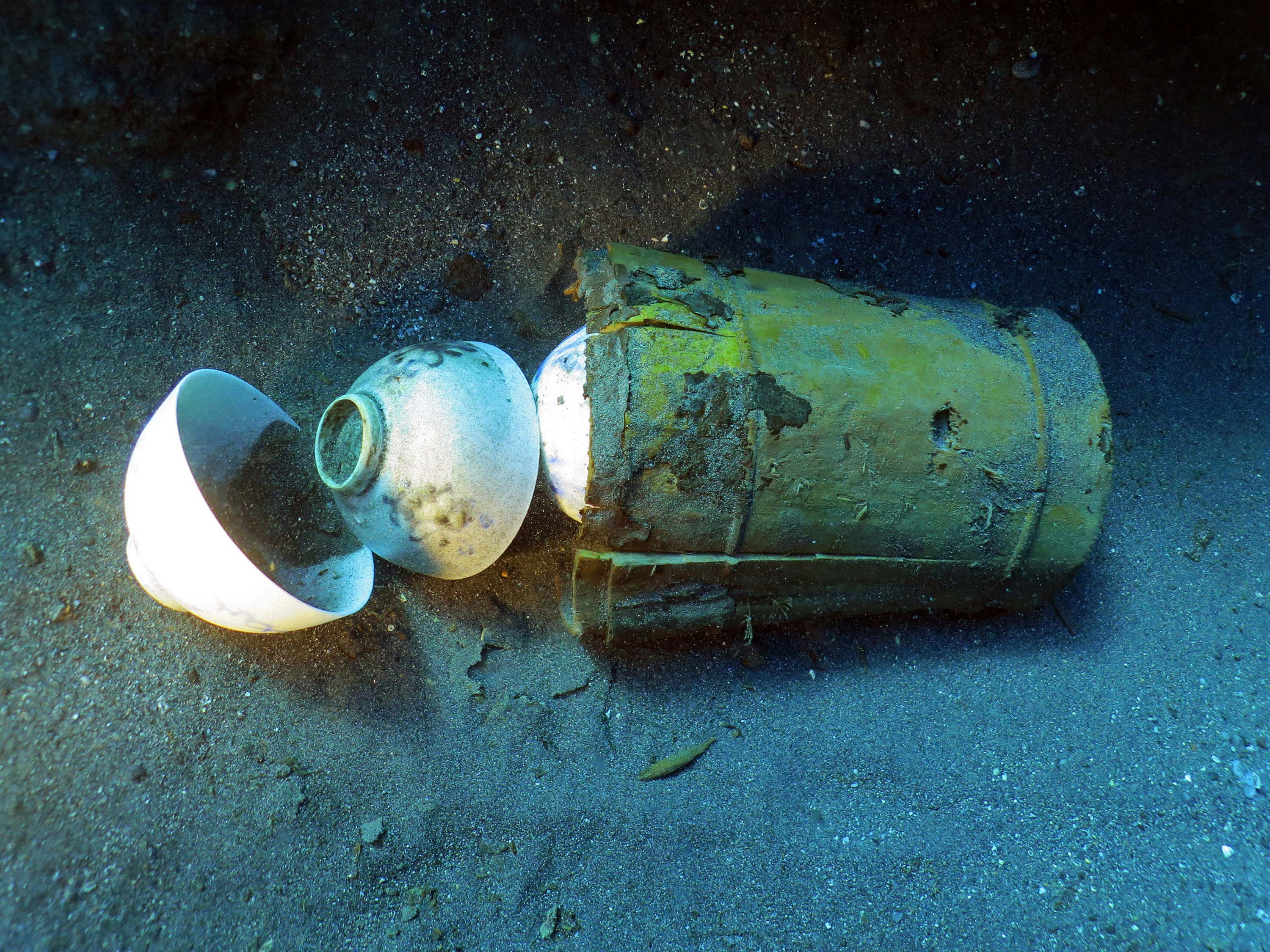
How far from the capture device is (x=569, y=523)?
2.29 meters

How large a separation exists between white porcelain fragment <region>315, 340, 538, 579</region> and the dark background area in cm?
37

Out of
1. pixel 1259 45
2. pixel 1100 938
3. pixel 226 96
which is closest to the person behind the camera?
pixel 1100 938

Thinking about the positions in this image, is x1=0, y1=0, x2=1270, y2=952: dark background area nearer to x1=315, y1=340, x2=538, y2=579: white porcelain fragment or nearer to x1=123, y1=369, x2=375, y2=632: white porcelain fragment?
x1=123, y1=369, x2=375, y2=632: white porcelain fragment

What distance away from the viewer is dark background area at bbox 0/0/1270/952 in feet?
6.20

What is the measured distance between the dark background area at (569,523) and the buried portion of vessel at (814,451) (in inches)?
12.0

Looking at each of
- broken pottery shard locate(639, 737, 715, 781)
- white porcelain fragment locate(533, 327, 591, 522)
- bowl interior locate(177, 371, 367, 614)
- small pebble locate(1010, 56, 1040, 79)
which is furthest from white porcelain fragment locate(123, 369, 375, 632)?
small pebble locate(1010, 56, 1040, 79)

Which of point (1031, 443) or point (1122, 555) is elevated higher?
point (1031, 443)

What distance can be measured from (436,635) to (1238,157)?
297 cm

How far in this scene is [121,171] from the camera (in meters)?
2.02

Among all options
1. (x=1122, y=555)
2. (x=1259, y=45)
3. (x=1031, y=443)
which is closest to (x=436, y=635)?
(x=1031, y=443)

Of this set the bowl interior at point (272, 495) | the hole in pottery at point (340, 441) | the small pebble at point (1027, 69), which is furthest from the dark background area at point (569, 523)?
the hole in pottery at point (340, 441)

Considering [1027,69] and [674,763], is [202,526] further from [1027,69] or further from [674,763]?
[1027,69]

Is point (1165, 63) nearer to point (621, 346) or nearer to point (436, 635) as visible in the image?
point (621, 346)

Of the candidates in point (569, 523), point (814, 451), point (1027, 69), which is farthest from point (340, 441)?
point (1027, 69)
